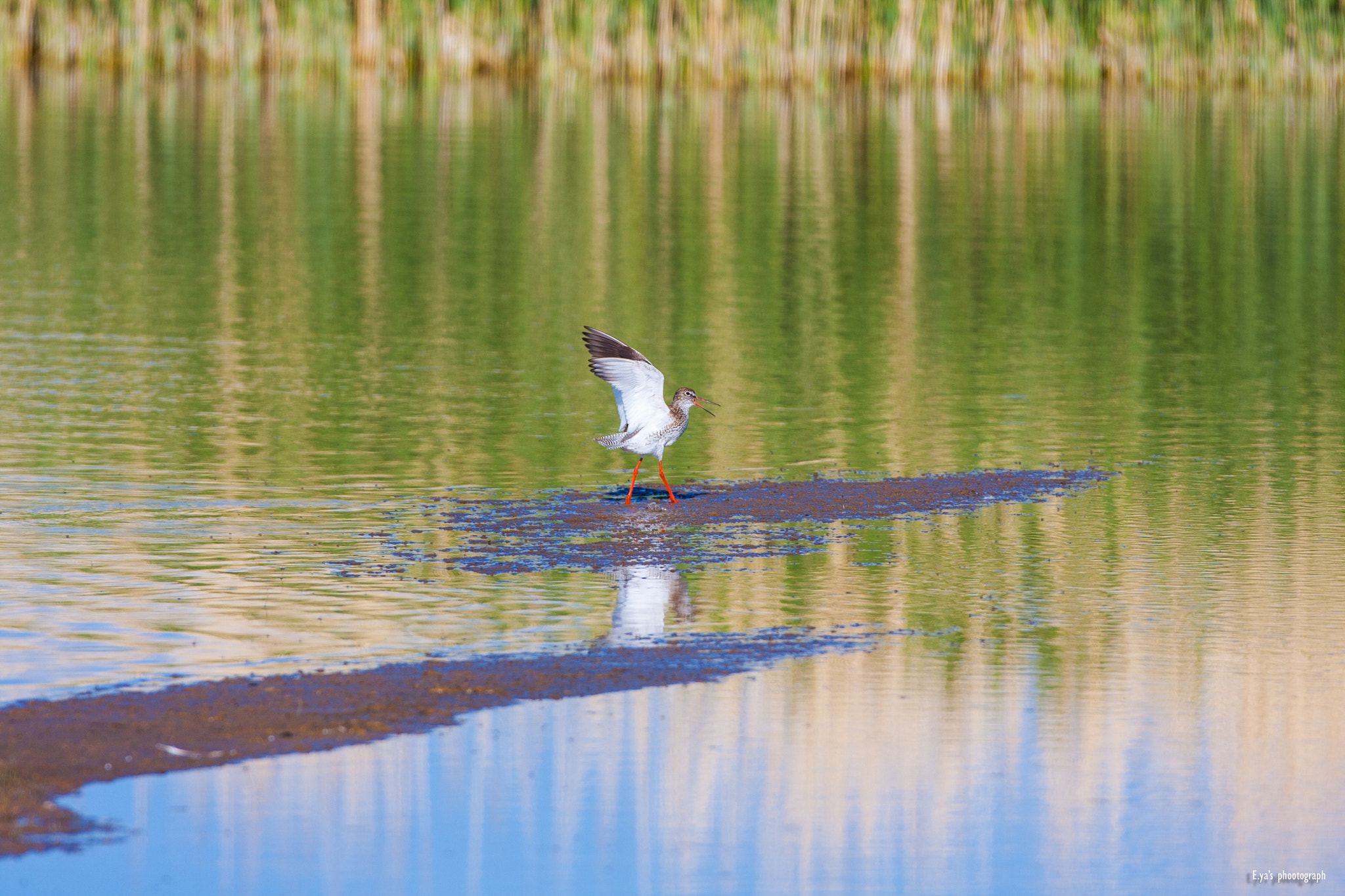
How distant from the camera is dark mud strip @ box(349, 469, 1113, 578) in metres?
11.7

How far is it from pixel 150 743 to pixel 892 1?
46763mm

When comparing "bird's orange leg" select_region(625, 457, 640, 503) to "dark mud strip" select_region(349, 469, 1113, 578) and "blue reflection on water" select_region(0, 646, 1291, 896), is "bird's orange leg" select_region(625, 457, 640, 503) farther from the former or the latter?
"blue reflection on water" select_region(0, 646, 1291, 896)

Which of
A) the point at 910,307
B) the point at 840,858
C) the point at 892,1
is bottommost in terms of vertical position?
the point at 840,858

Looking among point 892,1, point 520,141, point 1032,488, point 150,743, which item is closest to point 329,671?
point 150,743

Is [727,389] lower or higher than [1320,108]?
lower

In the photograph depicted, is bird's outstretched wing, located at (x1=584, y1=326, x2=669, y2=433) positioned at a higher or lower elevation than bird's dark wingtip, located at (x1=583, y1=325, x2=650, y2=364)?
lower

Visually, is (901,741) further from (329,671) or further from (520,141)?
(520,141)

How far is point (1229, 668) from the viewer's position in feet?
32.2

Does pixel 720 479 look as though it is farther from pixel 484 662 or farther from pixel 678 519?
pixel 484 662

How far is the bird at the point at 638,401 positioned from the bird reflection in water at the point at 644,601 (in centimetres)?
140

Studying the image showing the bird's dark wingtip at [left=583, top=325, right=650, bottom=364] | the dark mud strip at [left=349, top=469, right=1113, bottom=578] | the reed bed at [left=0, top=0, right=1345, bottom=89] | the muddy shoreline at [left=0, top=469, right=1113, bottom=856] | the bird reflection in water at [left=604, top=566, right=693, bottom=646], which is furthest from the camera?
the reed bed at [left=0, top=0, right=1345, bottom=89]

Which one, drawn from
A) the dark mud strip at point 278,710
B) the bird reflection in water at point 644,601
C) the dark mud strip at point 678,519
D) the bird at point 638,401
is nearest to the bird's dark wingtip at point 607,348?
the bird at point 638,401

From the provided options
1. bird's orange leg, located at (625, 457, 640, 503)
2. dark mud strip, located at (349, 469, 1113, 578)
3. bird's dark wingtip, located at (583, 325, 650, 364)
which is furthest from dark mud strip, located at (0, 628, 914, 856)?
bird's dark wingtip, located at (583, 325, 650, 364)

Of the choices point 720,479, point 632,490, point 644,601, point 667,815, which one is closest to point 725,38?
point 720,479
